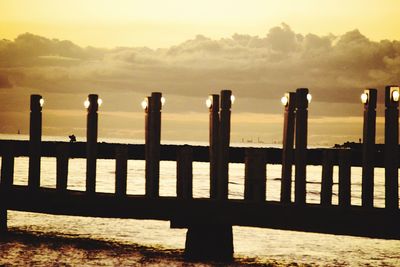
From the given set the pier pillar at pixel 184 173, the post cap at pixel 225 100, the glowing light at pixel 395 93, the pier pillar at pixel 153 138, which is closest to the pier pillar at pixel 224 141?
the post cap at pixel 225 100

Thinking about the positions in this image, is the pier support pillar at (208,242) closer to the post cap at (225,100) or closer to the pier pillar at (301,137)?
the pier pillar at (301,137)

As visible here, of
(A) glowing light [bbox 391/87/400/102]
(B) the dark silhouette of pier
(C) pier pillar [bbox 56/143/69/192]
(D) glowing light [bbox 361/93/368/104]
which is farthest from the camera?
(C) pier pillar [bbox 56/143/69/192]

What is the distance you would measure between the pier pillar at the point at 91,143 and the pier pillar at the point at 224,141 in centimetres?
313

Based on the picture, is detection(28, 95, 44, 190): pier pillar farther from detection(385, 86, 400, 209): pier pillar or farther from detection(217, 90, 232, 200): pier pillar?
detection(385, 86, 400, 209): pier pillar

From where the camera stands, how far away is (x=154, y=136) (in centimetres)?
1672

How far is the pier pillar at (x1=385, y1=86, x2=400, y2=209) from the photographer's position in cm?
1436

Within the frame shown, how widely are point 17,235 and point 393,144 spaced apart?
12.0 meters

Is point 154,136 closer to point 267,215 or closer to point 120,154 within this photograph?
point 120,154

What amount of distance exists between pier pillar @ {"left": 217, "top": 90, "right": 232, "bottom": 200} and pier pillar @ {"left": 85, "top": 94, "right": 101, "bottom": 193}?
123 inches

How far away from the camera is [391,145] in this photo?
14.5 meters

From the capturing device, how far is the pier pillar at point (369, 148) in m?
14.5

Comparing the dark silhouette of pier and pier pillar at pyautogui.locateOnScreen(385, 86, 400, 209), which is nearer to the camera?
pier pillar at pyautogui.locateOnScreen(385, 86, 400, 209)

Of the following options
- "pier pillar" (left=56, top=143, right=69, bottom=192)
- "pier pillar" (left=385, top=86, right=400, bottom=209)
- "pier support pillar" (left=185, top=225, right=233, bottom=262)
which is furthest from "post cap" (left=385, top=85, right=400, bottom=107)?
"pier pillar" (left=56, top=143, right=69, bottom=192)

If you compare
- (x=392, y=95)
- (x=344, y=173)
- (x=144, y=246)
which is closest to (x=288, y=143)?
(x=344, y=173)
